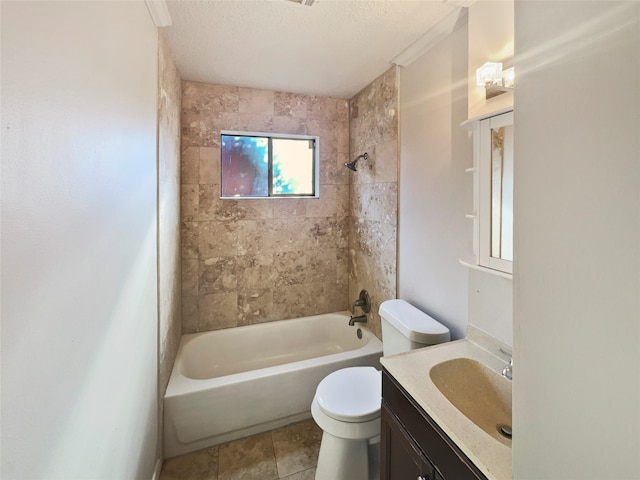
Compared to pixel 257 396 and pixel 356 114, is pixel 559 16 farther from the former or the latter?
pixel 356 114

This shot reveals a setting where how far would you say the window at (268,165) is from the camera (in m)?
2.64

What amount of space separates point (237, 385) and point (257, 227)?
4.29 ft

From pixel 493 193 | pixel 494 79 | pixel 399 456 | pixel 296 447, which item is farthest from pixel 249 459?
pixel 494 79

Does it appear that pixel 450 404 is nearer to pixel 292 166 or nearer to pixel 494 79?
pixel 494 79

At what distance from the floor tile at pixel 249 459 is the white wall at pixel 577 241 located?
5.25 ft

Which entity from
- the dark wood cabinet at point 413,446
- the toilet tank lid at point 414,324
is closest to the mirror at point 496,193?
the toilet tank lid at point 414,324

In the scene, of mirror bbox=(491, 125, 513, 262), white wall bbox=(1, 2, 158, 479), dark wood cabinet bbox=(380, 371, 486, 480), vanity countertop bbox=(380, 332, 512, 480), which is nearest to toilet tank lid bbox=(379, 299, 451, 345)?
vanity countertop bbox=(380, 332, 512, 480)

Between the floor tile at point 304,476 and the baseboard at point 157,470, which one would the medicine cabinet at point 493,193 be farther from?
the baseboard at point 157,470

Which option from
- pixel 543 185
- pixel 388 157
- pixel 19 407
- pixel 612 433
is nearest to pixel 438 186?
pixel 388 157

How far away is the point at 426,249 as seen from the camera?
1878 mm

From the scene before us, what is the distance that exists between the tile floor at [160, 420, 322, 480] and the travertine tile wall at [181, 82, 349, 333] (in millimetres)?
970

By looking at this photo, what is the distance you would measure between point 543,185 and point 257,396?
1970 millimetres

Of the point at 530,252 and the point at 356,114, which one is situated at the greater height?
the point at 356,114

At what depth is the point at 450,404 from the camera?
3.12 feet
